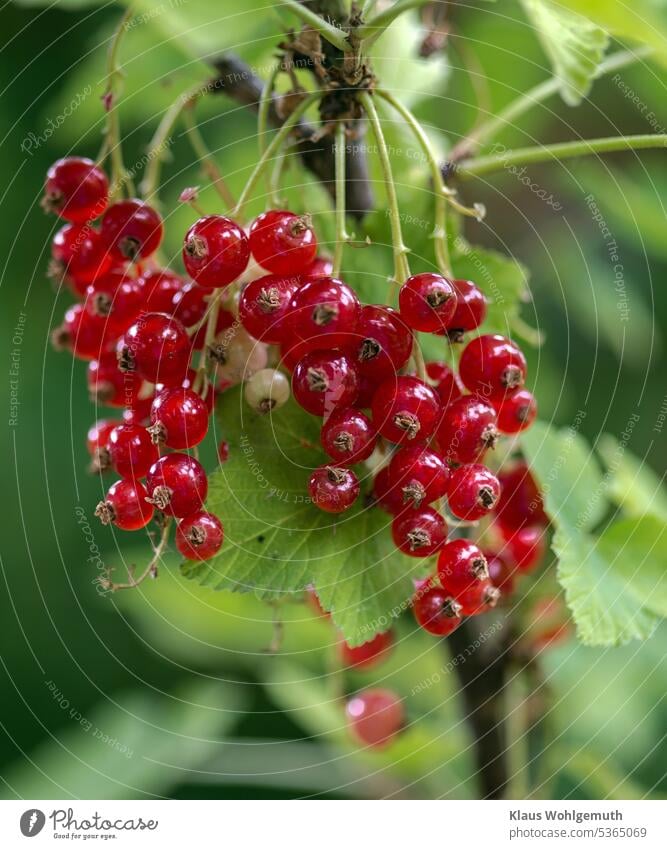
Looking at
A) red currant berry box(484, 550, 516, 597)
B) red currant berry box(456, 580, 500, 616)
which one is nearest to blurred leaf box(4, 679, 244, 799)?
red currant berry box(484, 550, 516, 597)

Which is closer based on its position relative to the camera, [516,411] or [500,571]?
[516,411]

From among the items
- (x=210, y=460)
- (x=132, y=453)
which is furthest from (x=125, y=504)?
(x=210, y=460)

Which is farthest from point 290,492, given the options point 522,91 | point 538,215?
point 538,215

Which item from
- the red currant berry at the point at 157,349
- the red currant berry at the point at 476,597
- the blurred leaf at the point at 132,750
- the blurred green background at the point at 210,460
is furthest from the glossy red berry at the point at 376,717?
the red currant berry at the point at 157,349

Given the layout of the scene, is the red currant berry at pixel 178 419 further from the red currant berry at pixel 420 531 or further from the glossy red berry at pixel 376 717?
the glossy red berry at pixel 376 717

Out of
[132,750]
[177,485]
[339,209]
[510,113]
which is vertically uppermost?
[510,113]

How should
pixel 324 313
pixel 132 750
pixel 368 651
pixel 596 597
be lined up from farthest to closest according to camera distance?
pixel 132 750, pixel 368 651, pixel 596 597, pixel 324 313

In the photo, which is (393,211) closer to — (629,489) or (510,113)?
(510,113)
